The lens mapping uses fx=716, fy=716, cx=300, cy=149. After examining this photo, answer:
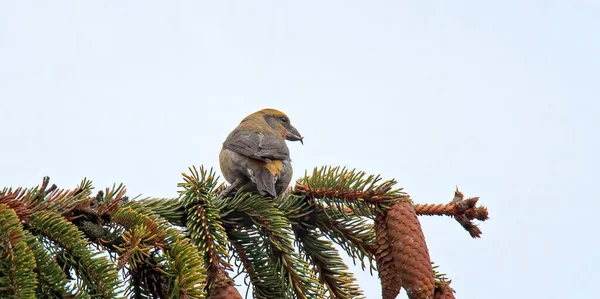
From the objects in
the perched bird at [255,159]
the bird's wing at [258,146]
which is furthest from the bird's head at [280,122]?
the bird's wing at [258,146]

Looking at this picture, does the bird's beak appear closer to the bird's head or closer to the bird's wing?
the bird's head

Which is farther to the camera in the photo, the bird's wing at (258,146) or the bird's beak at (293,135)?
the bird's beak at (293,135)

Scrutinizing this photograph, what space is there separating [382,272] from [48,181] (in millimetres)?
1275

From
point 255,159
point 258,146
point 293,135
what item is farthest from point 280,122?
point 255,159

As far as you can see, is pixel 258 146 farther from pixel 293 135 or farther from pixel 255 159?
pixel 293 135

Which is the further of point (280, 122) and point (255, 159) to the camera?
point (280, 122)

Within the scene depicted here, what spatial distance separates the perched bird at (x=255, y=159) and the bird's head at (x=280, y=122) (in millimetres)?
446

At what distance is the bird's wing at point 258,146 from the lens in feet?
17.4

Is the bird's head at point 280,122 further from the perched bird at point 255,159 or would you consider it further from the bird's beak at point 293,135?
the perched bird at point 255,159

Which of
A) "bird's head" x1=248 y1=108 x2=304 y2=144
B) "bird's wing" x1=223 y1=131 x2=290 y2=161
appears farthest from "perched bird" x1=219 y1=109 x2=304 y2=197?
"bird's head" x1=248 y1=108 x2=304 y2=144

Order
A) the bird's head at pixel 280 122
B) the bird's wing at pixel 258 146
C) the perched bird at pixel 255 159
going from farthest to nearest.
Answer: the bird's head at pixel 280 122
the bird's wing at pixel 258 146
the perched bird at pixel 255 159

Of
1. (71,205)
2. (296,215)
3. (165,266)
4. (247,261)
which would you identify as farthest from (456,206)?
(71,205)

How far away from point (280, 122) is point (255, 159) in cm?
190

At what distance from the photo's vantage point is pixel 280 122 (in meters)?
7.04
